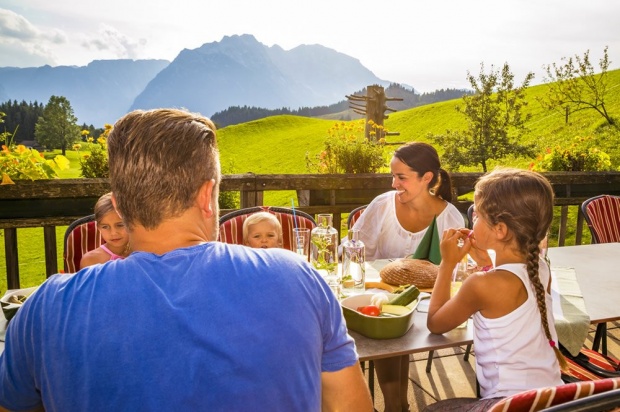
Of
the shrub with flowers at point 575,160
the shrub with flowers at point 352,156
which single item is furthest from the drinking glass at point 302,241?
the shrub with flowers at point 575,160

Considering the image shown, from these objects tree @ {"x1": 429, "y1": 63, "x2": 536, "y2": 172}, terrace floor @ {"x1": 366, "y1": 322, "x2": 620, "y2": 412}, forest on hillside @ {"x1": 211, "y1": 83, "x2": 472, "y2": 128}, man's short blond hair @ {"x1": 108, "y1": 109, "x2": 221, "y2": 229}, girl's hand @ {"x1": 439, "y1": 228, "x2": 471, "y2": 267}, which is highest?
forest on hillside @ {"x1": 211, "y1": 83, "x2": 472, "y2": 128}

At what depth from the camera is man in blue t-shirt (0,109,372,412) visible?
0.90 meters

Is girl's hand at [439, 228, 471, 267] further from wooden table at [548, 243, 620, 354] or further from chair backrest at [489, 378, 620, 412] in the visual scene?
chair backrest at [489, 378, 620, 412]

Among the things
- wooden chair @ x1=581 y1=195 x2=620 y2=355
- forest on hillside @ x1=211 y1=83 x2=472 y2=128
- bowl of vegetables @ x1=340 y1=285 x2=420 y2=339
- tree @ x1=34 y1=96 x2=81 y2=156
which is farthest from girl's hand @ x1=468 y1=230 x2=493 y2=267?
forest on hillside @ x1=211 y1=83 x2=472 y2=128

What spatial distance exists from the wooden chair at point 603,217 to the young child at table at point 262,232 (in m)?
2.48

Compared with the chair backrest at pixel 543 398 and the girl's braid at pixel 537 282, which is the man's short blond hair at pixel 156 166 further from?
the girl's braid at pixel 537 282

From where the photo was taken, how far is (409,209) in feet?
11.3

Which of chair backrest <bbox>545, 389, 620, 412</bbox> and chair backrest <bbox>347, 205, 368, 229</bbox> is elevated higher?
chair backrest <bbox>347, 205, 368, 229</bbox>

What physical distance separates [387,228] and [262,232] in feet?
3.46

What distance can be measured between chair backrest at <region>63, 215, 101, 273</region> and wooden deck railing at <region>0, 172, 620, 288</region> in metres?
0.78

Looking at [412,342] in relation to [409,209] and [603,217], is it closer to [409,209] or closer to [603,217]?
[409,209]

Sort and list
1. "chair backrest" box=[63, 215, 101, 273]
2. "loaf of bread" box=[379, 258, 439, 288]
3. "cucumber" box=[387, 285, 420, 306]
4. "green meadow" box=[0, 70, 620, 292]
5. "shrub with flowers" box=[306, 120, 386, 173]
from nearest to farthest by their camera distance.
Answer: "cucumber" box=[387, 285, 420, 306] → "loaf of bread" box=[379, 258, 439, 288] → "chair backrest" box=[63, 215, 101, 273] → "shrub with flowers" box=[306, 120, 386, 173] → "green meadow" box=[0, 70, 620, 292]

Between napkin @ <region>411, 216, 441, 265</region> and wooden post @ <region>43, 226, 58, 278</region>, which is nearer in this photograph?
napkin @ <region>411, 216, 441, 265</region>

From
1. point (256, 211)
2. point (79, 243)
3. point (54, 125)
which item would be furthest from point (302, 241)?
point (54, 125)
